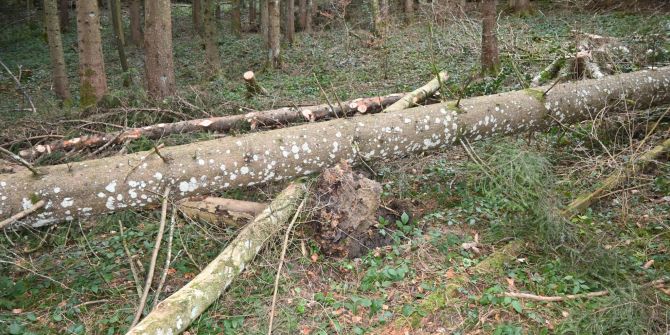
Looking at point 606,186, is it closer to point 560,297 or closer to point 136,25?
point 560,297

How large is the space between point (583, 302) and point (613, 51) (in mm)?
6388

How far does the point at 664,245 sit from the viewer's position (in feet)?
14.3

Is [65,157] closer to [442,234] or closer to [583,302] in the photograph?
[442,234]

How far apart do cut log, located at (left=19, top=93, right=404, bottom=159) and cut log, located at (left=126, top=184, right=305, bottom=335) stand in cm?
189

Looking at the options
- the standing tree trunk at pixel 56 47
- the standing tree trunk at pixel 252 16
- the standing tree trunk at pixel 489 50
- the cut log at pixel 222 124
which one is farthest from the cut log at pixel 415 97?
the standing tree trunk at pixel 252 16

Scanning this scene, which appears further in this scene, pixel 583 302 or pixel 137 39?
pixel 137 39

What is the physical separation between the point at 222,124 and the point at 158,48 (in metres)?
4.27

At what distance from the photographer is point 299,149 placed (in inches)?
200

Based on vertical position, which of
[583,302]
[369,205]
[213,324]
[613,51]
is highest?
[613,51]

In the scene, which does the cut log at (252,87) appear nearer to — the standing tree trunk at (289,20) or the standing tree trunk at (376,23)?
the standing tree trunk at (376,23)

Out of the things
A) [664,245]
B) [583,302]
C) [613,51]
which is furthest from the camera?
[613,51]

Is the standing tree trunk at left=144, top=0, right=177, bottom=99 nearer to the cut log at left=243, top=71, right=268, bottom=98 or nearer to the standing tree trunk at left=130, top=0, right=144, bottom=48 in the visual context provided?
the cut log at left=243, top=71, right=268, bottom=98

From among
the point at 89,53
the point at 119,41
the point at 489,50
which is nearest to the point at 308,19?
the point at 119,41

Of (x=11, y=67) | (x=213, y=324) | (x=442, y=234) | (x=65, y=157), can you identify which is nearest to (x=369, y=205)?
(x=442, y=234)
